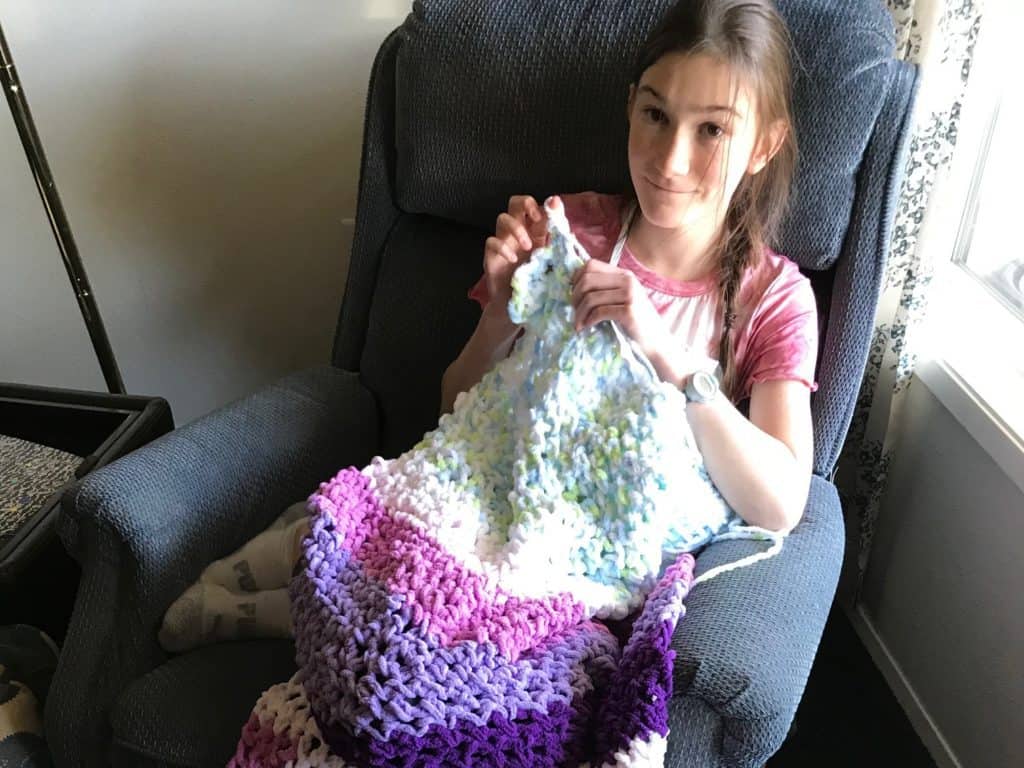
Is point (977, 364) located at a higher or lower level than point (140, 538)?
higher

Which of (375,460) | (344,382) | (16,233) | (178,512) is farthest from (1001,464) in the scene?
(16,233)

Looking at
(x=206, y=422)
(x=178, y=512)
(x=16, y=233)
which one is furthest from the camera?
(x=16, y=233)

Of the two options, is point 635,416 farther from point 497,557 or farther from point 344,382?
point 344,382

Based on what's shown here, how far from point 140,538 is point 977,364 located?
3.71 feet

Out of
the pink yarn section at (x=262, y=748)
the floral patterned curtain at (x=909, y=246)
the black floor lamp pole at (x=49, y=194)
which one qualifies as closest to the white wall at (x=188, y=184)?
the black floor lamp pole at (x=49, y=194)

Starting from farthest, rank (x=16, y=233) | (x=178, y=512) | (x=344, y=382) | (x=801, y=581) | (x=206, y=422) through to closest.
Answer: (x=16, y=233)
(x=344, y=382)
(x=206, y=422)
(x=178, y=512)
(x=801, y=581)

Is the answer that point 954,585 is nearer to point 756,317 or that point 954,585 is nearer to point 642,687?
point 756,317

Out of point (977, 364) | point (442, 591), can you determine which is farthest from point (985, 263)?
point (442, 591)

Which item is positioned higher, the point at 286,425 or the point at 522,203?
the point at 522,203

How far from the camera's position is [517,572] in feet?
3.35

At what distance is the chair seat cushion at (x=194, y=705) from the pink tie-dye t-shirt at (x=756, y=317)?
0.62 m

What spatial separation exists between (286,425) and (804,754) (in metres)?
0.93

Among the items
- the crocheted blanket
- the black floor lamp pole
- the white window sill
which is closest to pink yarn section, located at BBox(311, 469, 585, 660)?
the crocheted blanket

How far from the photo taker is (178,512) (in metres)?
1.14
